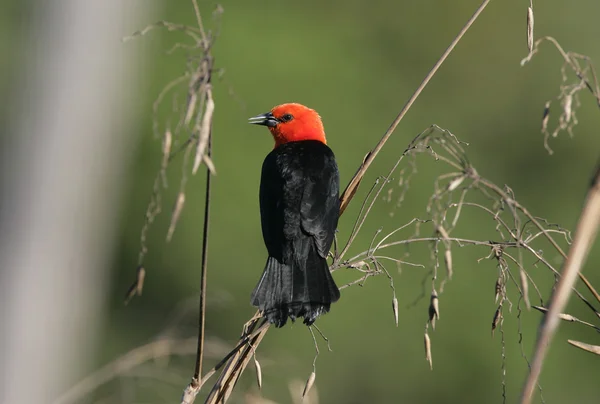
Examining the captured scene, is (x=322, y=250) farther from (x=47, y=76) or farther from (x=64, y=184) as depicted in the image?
(x=47, y=76)

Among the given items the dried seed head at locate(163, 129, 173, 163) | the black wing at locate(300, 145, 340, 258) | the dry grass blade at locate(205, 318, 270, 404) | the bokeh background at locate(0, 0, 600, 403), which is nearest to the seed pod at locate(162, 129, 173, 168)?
the dried seed head at locate(163, 129, 173, 163)

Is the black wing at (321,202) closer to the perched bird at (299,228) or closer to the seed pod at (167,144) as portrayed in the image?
the perched bird at (299,228)

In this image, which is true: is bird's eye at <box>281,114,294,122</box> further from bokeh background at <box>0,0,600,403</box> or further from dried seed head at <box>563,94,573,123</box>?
dried seed head at <box>563,94,573,123</box>

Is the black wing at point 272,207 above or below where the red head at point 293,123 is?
below

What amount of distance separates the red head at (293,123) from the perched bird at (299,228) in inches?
9.8

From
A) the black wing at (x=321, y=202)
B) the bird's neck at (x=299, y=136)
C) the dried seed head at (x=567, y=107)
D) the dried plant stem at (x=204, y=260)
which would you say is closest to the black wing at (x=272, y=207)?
the black wing at (x=321, y=202)

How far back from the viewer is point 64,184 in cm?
515

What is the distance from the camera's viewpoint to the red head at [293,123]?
4.20m

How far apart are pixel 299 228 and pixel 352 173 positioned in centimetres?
405

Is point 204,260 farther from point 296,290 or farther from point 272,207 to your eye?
point 272,207

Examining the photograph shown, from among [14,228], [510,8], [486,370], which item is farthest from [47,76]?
[510,8]

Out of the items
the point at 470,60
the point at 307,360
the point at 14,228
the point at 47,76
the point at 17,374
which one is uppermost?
the point at 470,60

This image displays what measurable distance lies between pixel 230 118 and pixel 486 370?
322cm

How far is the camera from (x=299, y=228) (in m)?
3.31
